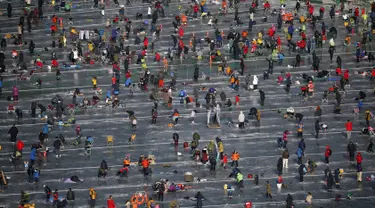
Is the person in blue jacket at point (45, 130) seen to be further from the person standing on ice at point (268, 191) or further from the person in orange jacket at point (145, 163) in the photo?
the person standing on ice at point (268, 191)

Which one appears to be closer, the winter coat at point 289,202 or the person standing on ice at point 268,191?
the winter coat at point 289,202

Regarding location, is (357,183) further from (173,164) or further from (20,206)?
(20,206)

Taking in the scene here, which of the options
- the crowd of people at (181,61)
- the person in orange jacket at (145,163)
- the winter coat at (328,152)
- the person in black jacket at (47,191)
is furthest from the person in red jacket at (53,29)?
the winter coat at (328,152)

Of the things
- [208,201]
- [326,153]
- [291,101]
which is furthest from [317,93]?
[208,201]

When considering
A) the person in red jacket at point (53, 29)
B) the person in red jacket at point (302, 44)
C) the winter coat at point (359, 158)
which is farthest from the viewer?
the person in red jacket at point (53, 29)

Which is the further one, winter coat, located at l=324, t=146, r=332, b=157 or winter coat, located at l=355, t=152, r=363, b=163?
winter coat, located at l=324, t=146, r=332, b=157

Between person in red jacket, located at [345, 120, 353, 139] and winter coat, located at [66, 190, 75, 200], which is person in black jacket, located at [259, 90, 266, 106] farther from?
winter coat, located at [66, 190, 75, 200]

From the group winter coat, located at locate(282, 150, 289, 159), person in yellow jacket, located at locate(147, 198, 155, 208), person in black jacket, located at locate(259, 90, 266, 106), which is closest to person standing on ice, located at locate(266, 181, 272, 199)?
winter coat, located at locate(282, 150, 289, 159)

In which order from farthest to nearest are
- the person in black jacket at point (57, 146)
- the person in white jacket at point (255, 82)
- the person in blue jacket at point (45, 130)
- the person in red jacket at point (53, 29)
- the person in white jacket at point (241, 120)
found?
the person in red jacket at point (53, 29) < the person in white jacket at point (255, 82) < the person in white jacket at point (241, 120) < the person in blue jacket at point (45, 130) < the person in black jacket at point (57, 146)

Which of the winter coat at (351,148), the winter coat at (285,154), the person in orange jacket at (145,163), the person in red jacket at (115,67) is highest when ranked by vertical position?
the person in red jacket at (115,67)
